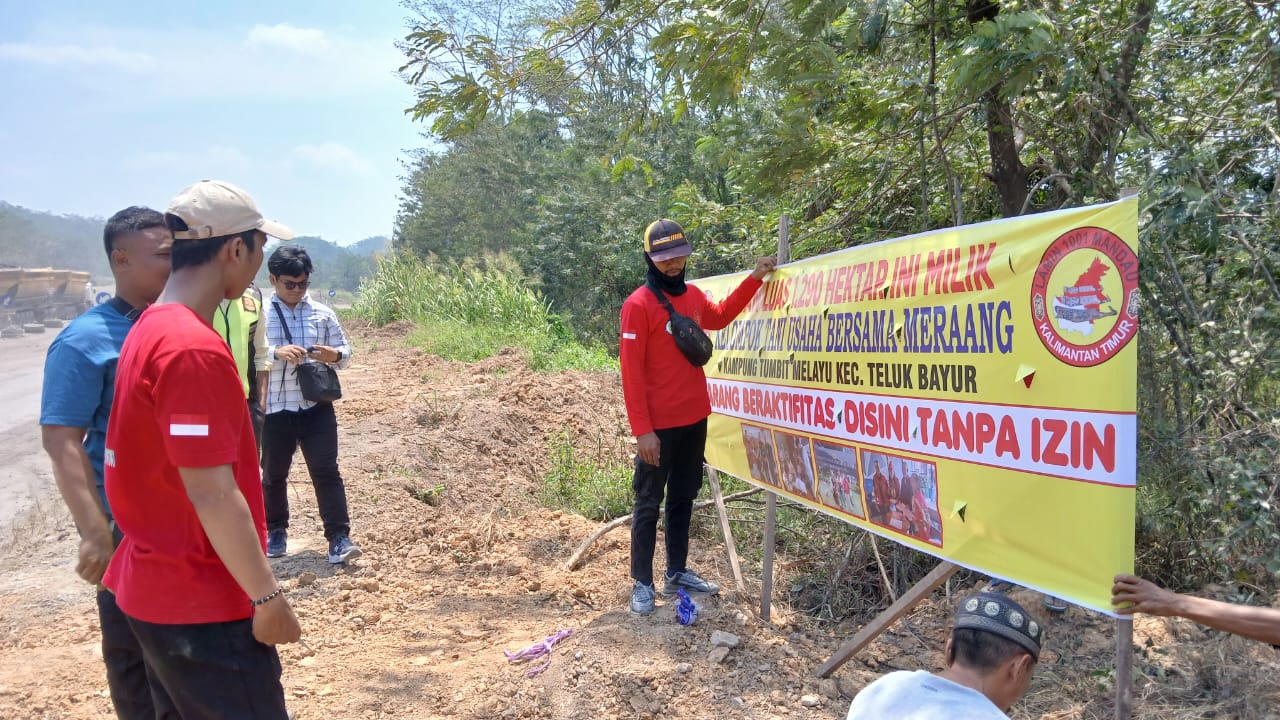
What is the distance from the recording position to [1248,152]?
363 centimetres

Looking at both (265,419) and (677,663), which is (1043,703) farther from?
(265,419)

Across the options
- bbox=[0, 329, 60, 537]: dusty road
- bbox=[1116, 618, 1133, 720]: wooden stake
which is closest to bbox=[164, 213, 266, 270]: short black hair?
bbox=[1116, 618, 1133, 720]: wooden stake

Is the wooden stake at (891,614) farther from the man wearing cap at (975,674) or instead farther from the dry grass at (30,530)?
the dry grass at (30,530)

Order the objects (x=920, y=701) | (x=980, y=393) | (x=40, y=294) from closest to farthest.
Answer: (x=920, y=701), (x=980, y=393), (x=40, y=294)

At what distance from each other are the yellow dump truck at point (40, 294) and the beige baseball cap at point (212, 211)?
1105 inches

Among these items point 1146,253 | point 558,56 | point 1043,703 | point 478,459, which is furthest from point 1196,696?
point 478,459

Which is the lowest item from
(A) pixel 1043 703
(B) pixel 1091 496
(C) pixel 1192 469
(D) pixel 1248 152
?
(A) pixel 1043 703

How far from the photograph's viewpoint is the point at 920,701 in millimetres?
1579

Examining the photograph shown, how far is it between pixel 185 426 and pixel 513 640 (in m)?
2.81

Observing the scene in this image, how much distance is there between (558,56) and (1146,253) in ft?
12.0

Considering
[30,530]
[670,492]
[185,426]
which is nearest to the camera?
[185,426]

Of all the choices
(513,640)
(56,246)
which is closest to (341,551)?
(513,640)

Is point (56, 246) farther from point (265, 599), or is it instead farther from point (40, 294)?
point (265, 599)

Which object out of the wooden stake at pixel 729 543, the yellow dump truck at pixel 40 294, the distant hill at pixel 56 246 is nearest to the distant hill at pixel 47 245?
the distant hill at pixel 56 246
